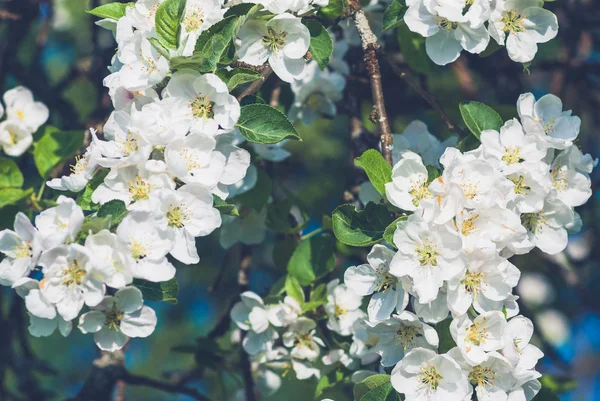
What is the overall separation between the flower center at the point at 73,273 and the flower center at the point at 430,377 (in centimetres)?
76

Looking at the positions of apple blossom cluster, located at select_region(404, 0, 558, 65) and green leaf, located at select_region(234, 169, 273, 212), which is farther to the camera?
green leaf, located at select_region(234, 169, 273, 212)

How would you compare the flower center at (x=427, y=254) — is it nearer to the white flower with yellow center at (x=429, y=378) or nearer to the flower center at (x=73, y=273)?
the white flower with yellow center at (x=429, y=378)

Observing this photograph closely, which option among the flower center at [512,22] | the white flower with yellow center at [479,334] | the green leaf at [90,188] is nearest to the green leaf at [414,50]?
the flower center at [512,22]

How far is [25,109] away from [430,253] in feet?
5.18

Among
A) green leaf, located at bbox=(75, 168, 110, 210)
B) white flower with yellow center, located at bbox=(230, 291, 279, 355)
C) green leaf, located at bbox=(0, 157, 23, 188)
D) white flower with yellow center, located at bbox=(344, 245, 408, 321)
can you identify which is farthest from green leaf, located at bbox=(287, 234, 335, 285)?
green leaf, located at bbox=(0, 157, 23, 188)

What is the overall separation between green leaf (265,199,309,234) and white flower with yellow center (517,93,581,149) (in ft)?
2.53

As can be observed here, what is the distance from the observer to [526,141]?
182cm

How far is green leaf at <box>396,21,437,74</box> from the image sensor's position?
235 centimetres

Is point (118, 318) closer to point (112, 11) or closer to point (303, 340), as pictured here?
point (303, 340)

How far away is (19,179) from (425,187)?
51.9 inches

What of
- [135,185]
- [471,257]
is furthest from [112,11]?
[471,257]

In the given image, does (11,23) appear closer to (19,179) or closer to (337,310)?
(19,179)

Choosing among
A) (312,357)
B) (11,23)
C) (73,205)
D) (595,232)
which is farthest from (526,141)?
(11,23)

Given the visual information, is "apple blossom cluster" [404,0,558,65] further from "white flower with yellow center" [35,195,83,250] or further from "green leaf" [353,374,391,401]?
"white flower with yellow center" [35,195,83,250]
